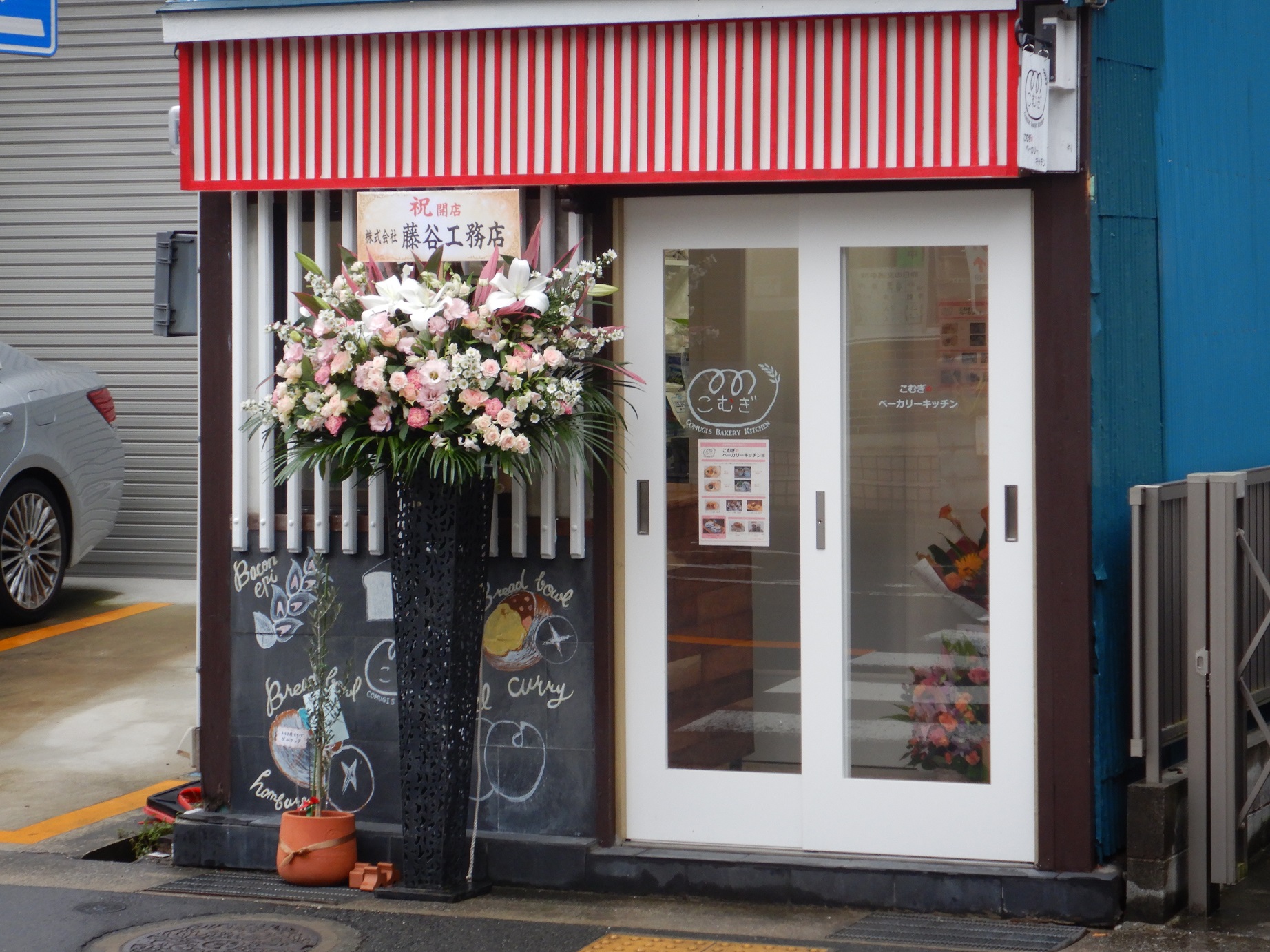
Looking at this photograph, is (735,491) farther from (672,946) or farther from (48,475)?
(48,475)

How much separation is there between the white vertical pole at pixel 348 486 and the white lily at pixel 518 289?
2.94ft

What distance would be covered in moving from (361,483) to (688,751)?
1.64 m

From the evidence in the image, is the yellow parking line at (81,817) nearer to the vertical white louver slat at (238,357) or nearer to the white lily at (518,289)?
the vertical white louver slat at (238,357)

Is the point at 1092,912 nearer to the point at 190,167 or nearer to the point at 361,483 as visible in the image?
the point at 361,483

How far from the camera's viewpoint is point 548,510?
5.84 meters

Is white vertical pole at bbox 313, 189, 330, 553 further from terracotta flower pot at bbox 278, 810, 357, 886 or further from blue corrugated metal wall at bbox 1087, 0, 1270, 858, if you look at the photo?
blue corrugated metal wall at bbox 1087, 0, 1270, 858

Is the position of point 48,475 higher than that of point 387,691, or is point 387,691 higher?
point 48,475

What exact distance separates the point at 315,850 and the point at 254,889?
312 millimetres

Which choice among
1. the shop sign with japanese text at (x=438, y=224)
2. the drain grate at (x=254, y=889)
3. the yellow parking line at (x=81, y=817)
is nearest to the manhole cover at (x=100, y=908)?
the drain grate at (x=254, y=889)

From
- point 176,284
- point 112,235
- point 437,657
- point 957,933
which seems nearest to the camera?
point 957,933

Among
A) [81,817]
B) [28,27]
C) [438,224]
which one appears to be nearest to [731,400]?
[438,224]

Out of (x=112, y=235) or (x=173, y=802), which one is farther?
(x=112, y=235)

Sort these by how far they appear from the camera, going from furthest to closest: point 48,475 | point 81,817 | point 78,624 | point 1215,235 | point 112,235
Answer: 1. point 112,235
2. point 78,624
3. point 48,475
4. point 81,817
5. point 1215,235

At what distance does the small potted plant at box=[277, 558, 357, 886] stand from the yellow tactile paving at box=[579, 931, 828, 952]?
118 centimetres
